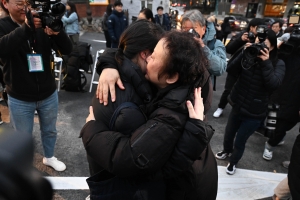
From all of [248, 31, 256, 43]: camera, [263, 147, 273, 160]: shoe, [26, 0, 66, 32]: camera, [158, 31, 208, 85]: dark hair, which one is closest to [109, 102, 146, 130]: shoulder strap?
[158, 31, 208, 85]: dark hair

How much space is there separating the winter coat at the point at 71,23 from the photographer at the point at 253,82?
6.36 meters

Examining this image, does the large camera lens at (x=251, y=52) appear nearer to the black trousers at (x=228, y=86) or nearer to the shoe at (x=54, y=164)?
the black trousers at (x=228, y=86)

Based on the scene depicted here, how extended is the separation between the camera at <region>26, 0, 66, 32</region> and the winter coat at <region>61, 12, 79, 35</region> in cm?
625

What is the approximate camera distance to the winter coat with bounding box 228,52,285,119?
94.9 inches

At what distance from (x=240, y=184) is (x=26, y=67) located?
2.66 meters

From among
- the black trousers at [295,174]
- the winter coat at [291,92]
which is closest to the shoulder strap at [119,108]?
the black trousers at [295,174]

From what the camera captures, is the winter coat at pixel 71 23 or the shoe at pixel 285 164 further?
the winter coat at pixel 71 23

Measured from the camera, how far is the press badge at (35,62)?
2.16 metres

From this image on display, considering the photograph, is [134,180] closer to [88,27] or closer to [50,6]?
[50,6]

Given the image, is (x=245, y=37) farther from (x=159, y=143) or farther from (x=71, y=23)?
(x=71, y=23)

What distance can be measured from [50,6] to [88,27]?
1371 centimetres

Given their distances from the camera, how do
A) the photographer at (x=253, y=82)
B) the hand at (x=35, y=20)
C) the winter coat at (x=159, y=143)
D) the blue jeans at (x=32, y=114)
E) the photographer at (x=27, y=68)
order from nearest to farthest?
the winter coat at (x=159, y=143) → the hand at (x=35, y=20) → the photographer at (x=27, y=68) → the blue jeans at (x=32, y=114) → the photographer at (x=253, y=82)

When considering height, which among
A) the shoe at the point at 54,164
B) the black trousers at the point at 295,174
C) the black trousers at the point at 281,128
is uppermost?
the black trousers at the point at 295,174

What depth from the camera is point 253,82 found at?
2.55m
